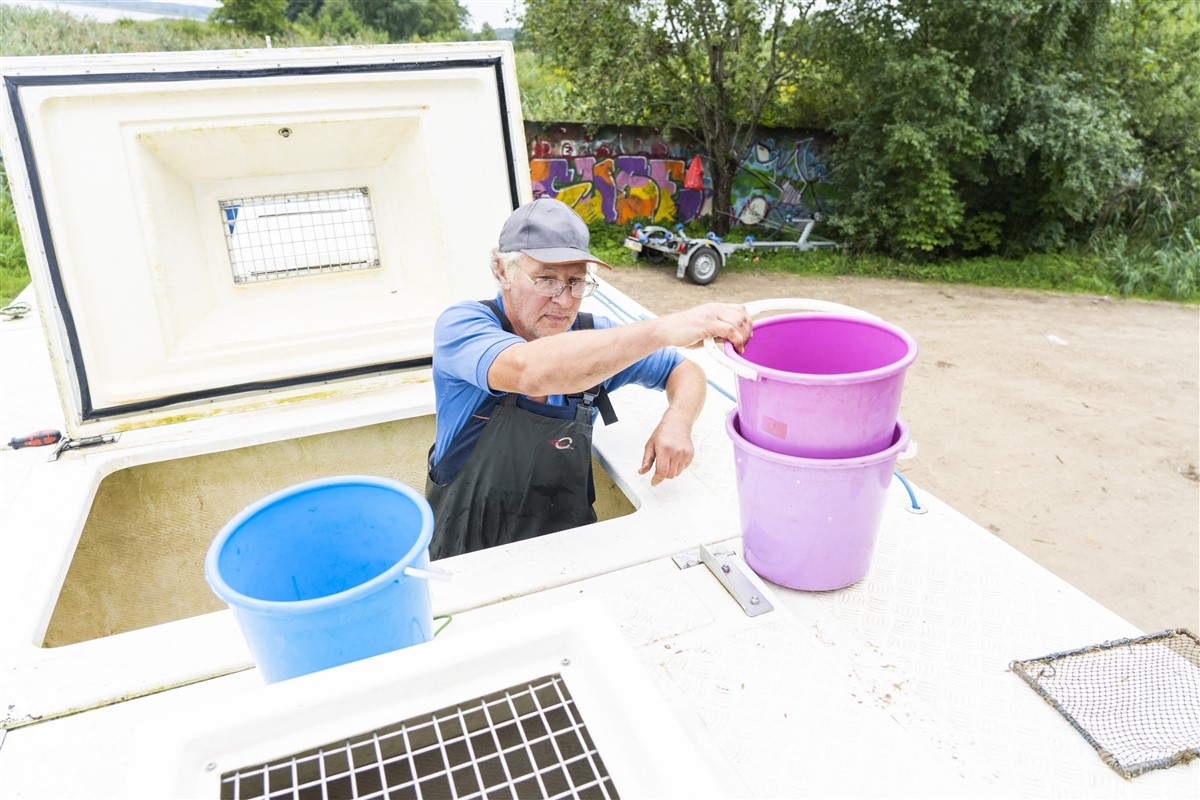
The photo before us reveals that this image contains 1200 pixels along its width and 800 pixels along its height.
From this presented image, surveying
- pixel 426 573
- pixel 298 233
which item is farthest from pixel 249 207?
pixel 426 573

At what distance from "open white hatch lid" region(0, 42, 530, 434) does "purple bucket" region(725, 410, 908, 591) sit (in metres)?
1.67

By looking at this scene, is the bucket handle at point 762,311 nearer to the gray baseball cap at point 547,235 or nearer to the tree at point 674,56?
the gray baseball cap at point 547,235

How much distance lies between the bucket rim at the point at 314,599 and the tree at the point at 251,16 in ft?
107

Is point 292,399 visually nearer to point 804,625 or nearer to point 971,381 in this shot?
point 804,625

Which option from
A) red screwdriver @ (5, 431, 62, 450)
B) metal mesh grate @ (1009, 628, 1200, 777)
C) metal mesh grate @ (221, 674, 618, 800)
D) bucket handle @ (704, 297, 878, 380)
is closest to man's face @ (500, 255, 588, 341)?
bucket handle @ (704, 297, 878, 380)

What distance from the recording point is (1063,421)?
635 centimetres

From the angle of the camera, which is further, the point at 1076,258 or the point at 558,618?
the point at 1076,258

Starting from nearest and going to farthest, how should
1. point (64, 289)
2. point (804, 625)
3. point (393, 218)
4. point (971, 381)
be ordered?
point (804, 625) → point (64, 289) → point (393, 218) → point (971, 381)

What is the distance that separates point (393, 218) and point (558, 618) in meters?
2.38

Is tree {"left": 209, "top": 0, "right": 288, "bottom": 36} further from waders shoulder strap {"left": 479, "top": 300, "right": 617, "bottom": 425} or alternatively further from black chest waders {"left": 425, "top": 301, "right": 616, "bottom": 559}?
black chest waders {"left": 425, "top": 301, "right": 616, "bottom": 559}

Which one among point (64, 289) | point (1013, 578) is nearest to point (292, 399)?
point (64, 289)

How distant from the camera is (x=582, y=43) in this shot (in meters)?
10.7

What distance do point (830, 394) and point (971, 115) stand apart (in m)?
10.9

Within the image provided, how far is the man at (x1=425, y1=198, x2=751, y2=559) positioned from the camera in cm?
185
